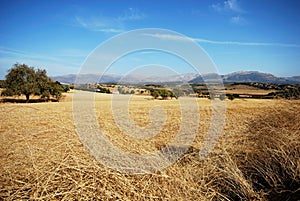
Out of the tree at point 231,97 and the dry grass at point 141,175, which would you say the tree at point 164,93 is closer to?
the tree at point 231,97

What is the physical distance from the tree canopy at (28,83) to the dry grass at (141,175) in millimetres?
39407

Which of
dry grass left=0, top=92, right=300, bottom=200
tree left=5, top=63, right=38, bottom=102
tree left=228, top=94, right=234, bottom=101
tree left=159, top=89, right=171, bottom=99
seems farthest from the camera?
tree left=159, top=89, right=171, bottom=99

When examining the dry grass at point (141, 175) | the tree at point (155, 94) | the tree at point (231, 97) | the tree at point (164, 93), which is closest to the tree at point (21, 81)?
the tree at point (155, 94)

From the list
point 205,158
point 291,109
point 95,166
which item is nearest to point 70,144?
point 95,166

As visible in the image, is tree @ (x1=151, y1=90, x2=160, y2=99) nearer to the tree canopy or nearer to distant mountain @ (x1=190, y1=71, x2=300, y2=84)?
distant mountain @ (x1=190, y1=71, x2=300, y2=84)

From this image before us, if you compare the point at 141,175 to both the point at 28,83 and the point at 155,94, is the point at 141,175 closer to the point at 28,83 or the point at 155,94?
the point at 28,83

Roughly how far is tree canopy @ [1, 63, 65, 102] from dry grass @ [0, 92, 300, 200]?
3941 cm

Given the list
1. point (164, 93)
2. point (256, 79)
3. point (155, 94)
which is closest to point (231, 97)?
point (164, 93)

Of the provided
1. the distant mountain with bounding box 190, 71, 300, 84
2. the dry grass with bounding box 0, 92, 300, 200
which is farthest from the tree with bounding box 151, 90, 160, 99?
the dry grass with bounding box 0, 92, 300, 200

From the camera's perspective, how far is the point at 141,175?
3213 mm

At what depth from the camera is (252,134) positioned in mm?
5387

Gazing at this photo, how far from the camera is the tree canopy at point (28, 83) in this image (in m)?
39.9

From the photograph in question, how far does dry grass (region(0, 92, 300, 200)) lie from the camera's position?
9.41 ft

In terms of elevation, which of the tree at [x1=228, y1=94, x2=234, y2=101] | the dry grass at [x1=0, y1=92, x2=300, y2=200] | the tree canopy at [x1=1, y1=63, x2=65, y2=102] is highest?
the tree canopy at [x1=1, y1=63, x2=65, y2=102]
